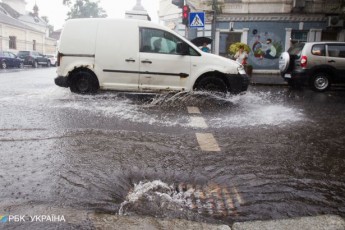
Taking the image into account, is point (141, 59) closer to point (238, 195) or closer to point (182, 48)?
point (182, 48)

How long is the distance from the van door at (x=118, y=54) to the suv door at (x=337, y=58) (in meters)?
7.41

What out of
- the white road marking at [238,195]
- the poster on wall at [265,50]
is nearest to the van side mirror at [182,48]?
the white road marking at [238,195]

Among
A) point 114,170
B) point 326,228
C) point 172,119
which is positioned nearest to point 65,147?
point 114,170

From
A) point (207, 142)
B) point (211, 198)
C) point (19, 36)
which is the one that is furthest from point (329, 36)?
point (19, 36)

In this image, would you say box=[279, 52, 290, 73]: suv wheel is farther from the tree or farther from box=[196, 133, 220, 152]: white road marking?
the tree

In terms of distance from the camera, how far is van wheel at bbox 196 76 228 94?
8.38m

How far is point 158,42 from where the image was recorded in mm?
8469

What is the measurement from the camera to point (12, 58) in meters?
28.4

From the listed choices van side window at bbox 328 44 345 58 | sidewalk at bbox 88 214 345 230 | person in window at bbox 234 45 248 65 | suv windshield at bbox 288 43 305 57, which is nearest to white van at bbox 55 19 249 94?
suv windshield at bbox 288 43 305 57

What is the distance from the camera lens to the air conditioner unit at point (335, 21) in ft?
70.1

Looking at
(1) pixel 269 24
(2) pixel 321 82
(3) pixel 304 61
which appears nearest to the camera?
(3) pixel 304 61

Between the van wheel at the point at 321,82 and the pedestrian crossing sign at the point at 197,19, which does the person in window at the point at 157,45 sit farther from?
the van wheel at the point at 321,82

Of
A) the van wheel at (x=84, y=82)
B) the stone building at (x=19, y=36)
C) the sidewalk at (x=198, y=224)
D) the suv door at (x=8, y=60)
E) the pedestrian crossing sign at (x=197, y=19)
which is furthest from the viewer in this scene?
the stone building at (x=19, y=36)

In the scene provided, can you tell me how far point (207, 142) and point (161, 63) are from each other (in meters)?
3.95
